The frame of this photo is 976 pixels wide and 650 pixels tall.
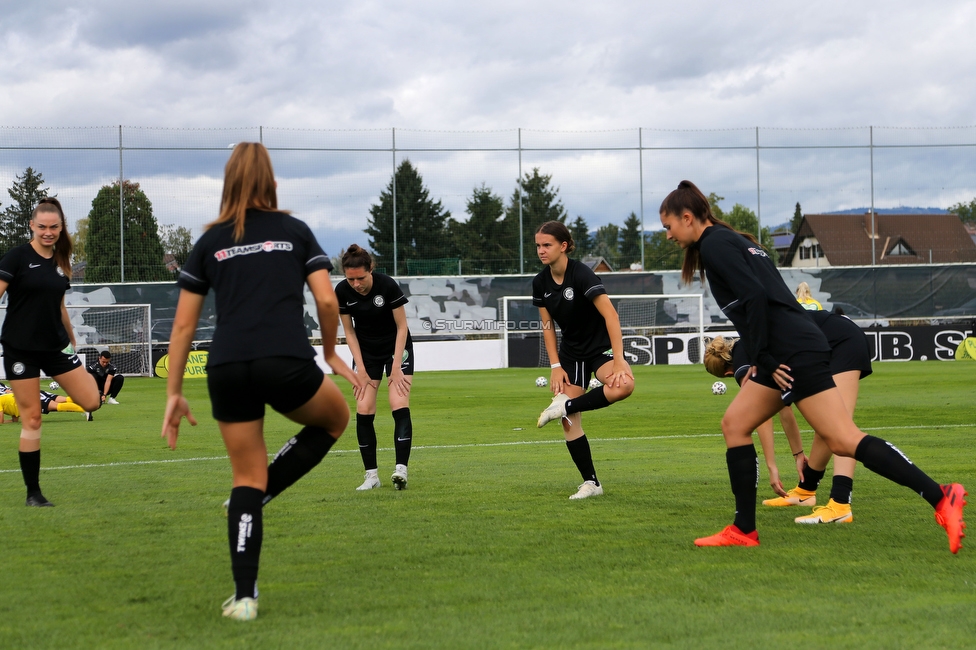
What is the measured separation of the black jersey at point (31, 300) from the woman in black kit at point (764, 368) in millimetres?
4573

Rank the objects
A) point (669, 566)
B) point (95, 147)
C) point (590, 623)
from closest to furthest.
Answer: point (590, 623) < point (669, 566) < point (95, 147)

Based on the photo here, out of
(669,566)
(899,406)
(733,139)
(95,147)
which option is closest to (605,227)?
(733,139)

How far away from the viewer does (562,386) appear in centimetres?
712

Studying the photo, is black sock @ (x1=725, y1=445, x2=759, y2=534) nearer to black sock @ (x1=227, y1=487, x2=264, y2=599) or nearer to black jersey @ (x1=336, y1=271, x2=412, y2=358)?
black sock @ (x1=227, y1=487, x2=264, y2=599)

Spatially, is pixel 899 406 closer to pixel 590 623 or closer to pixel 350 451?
pixel 350 451

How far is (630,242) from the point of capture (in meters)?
37.3

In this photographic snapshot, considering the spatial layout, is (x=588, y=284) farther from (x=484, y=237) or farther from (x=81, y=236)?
(x=81, y=236)

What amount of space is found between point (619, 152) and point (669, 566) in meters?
34.8

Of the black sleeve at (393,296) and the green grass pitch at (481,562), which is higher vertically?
the black sleeve at (393,296)

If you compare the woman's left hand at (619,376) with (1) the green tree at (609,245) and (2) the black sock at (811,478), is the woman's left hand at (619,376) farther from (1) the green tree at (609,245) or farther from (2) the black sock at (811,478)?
(1) the green tree at (609,245)

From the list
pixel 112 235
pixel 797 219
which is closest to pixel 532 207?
pixel 797 219

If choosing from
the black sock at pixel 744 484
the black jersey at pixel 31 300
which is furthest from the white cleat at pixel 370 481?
the black sock at pixel 744 484

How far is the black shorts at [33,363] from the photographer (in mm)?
7004

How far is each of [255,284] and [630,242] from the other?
1343 inches
